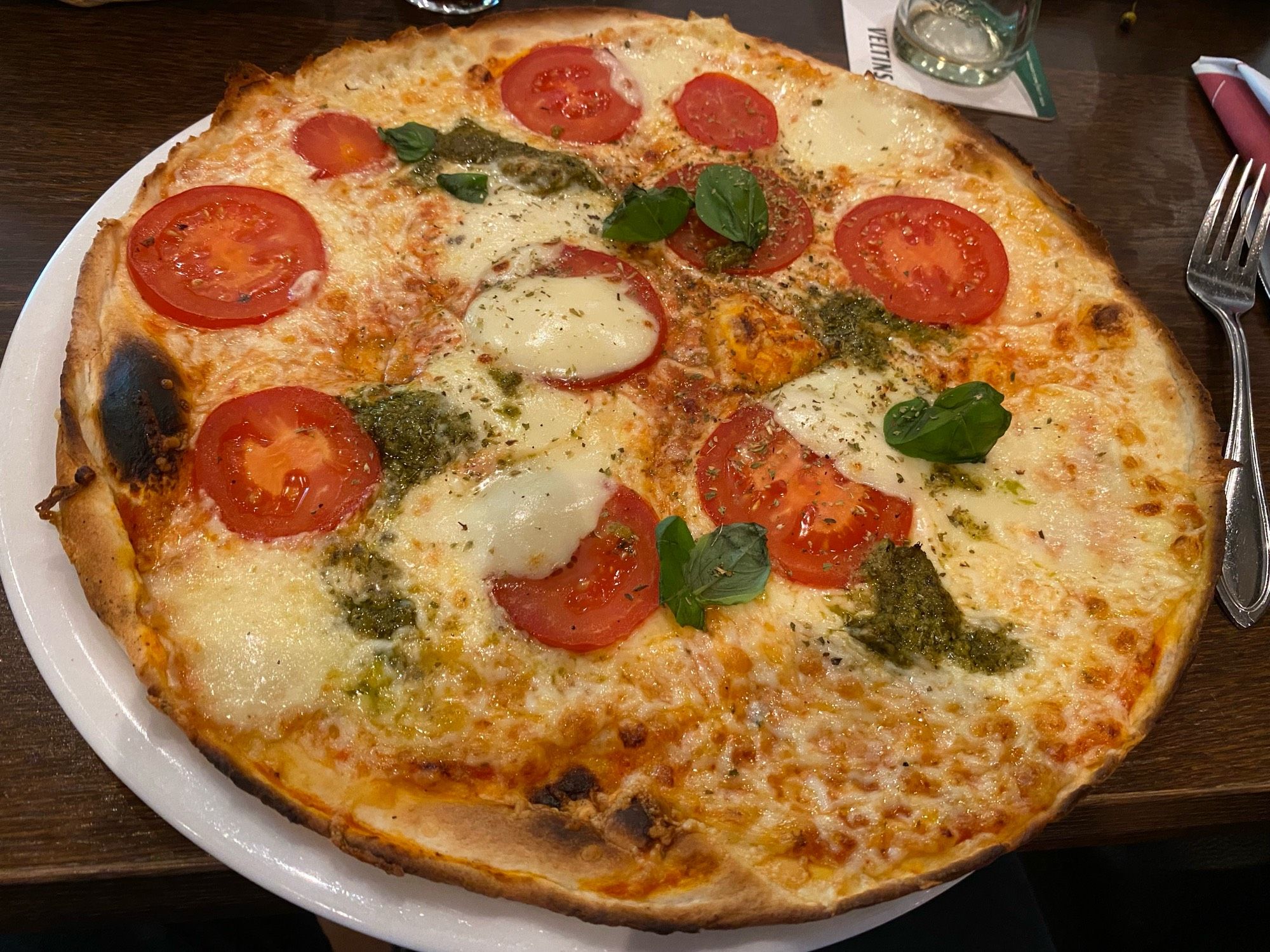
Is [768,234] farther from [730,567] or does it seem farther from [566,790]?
[566,790]

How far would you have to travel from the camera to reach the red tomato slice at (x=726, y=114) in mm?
2852

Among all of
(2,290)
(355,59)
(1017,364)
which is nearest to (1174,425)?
(1017,364)

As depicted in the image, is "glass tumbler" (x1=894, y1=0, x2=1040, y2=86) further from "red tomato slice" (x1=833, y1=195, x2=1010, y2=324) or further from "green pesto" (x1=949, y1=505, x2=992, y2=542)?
"green pesto" (x1=949, y1=505, x2=992, y2=542)

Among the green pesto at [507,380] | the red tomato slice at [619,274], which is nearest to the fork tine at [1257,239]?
the red tomato slice at [619,274]

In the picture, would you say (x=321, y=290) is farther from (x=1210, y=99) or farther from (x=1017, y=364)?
(x=1210, y=99)

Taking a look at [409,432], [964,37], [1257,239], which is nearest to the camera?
[409,432]

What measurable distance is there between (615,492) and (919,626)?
2.42ft

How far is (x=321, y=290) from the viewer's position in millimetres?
2186

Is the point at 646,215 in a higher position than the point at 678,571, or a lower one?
higher

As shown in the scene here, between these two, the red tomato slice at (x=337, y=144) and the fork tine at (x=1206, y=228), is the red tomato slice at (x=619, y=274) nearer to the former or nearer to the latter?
the red tomato slice at (x=337, y=144)

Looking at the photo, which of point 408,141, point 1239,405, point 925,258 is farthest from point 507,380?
point 1239,405

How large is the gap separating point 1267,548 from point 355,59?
3.00 metres

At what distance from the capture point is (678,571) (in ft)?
5.91

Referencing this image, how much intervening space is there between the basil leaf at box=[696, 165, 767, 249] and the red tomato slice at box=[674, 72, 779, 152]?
36cm
